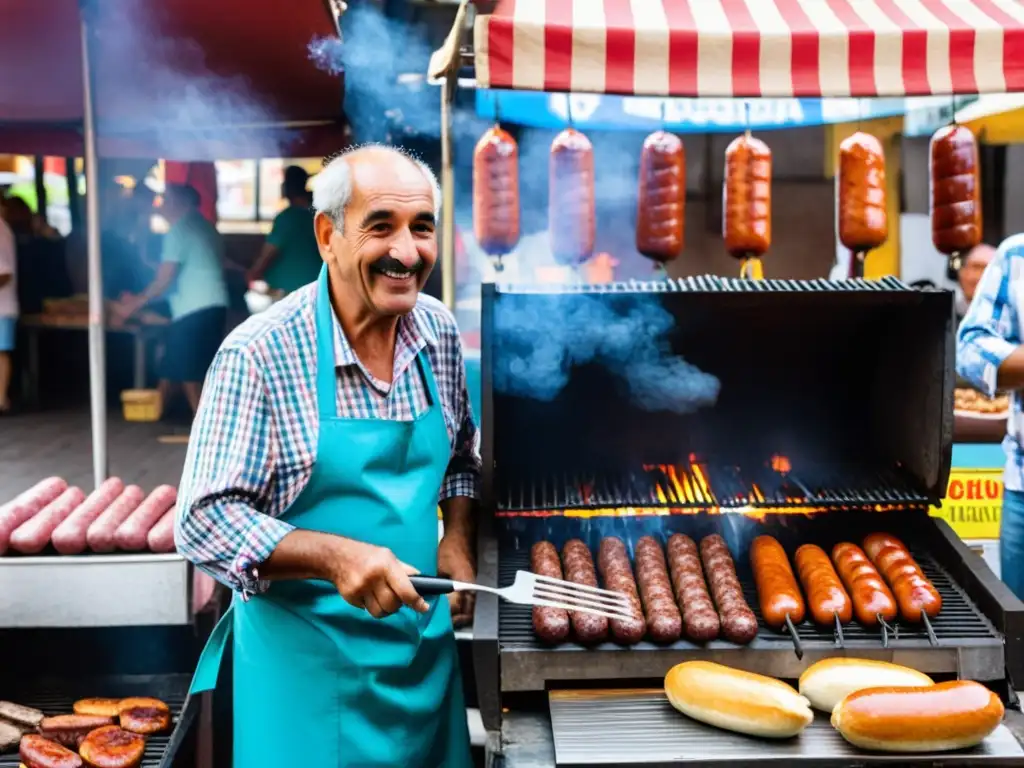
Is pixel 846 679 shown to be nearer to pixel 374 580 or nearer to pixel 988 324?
pixel 374 580

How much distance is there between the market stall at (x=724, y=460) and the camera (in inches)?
97.3

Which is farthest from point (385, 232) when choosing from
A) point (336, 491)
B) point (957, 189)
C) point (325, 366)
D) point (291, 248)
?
point (291, 248)

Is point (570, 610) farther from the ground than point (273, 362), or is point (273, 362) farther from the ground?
point (273, 362)

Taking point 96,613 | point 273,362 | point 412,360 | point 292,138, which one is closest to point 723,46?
point 412,360

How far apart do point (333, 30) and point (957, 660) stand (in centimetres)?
457

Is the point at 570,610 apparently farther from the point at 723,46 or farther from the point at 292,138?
the point at 292,138

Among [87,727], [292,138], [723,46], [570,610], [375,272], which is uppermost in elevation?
[292,138]

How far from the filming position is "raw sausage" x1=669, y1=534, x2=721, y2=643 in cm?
256

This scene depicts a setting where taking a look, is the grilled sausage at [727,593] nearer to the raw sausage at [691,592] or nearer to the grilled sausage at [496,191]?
the raw sausage at [691,592]

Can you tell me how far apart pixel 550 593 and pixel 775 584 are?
78cm

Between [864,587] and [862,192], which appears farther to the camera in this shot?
[862,192]

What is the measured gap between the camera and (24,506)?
3900 mm

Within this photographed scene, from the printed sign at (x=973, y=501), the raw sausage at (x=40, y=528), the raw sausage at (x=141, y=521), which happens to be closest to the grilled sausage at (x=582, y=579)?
the raw sausage at (x=141, y=521)

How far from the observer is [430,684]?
2658mm
